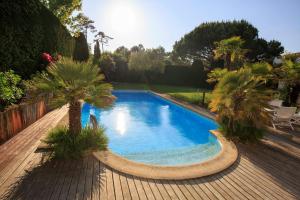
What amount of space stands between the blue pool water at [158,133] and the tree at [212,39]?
19.9 m

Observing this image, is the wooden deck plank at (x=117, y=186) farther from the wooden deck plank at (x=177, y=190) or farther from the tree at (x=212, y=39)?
the tree at (x=212, y=39)

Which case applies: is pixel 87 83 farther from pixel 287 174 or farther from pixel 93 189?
pixel 287 174

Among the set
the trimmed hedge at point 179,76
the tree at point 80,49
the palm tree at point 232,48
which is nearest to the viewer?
the palm tree at point 232,48

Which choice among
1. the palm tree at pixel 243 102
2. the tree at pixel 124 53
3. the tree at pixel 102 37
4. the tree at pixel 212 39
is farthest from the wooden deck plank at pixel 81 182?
the tree at pixel 102 37

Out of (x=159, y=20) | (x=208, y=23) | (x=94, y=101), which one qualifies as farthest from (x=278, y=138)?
(x=208, y=23)

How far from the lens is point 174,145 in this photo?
8469 millimetres

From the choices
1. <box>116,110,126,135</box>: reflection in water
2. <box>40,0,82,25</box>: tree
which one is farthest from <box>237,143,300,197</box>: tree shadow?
<box>40,0,82,25</box>: tree

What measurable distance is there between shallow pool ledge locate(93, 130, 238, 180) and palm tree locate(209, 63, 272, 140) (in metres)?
1.48

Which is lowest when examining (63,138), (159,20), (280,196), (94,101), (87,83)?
(280,196)

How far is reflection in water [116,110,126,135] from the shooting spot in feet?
32.5

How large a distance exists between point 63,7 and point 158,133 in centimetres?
1681

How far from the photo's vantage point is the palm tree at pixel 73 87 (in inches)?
Result: 166

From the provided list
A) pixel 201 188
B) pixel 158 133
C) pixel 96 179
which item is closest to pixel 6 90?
pixel 96 179

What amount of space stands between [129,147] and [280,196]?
536cm
